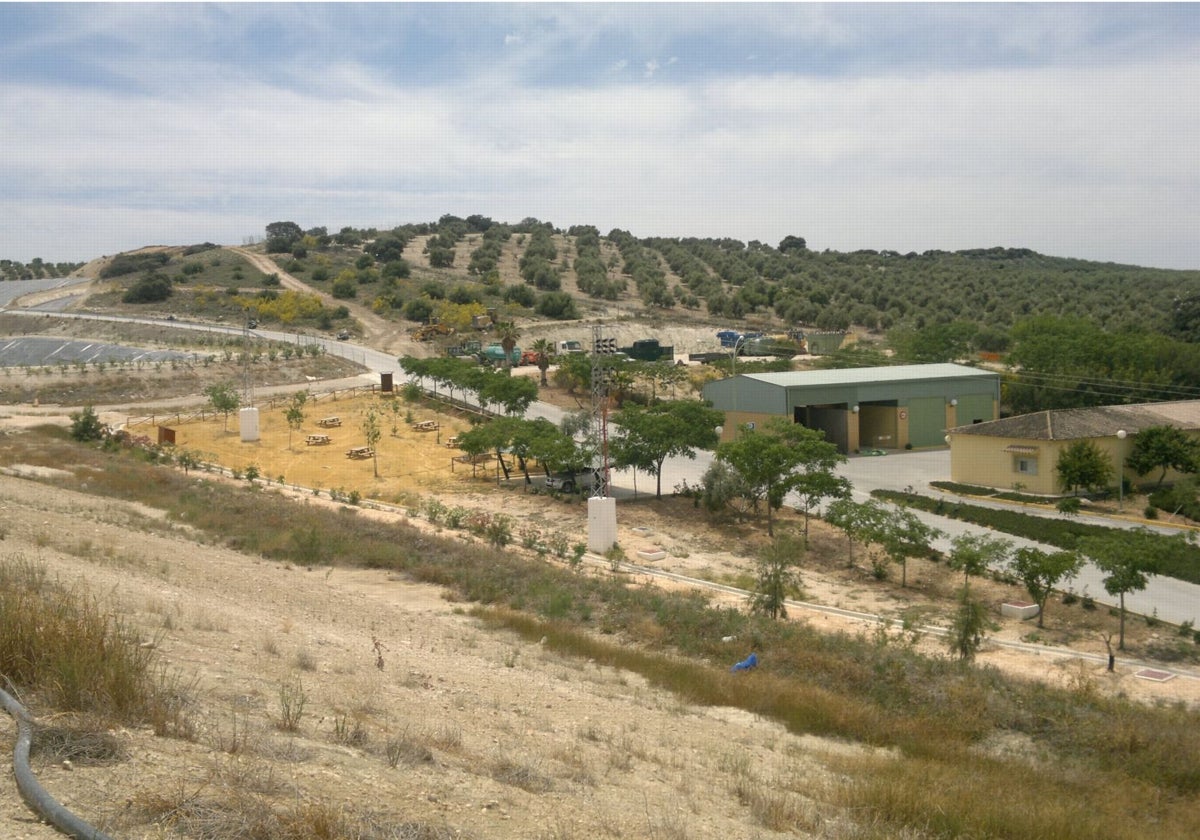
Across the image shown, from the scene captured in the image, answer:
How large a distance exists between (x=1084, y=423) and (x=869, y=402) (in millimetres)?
10788

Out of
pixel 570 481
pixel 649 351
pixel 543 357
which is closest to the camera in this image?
pixel 570 481

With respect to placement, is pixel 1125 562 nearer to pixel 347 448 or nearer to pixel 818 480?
pixel 818 480

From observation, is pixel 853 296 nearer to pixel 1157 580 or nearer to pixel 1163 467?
pixel 1163 467

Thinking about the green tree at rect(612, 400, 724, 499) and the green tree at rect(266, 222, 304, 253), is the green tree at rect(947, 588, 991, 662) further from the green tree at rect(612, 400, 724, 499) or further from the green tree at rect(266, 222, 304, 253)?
the green tree at rect(266, 222, 304, 253)

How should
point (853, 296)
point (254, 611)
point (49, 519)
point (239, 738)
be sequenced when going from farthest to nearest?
point (853, 296)
point (49, 519)
point (254, 611)
point (239, 738)

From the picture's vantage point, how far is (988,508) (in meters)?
32.9

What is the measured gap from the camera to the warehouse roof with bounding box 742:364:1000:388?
147ft

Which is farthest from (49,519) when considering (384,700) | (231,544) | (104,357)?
(104,357)

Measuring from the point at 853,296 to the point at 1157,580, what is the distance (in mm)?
90833

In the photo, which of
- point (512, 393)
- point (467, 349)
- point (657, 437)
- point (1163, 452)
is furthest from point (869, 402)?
point (467, 349)

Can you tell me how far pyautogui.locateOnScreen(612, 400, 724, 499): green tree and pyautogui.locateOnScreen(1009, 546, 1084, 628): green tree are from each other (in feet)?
46.7

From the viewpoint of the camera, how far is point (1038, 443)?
35.8 m

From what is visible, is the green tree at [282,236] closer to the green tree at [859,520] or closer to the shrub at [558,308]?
the shrub at [558,308]

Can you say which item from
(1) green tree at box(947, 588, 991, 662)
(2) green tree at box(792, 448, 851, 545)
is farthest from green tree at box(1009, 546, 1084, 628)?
(2) green tree at box(792, 448, 851, 545)
